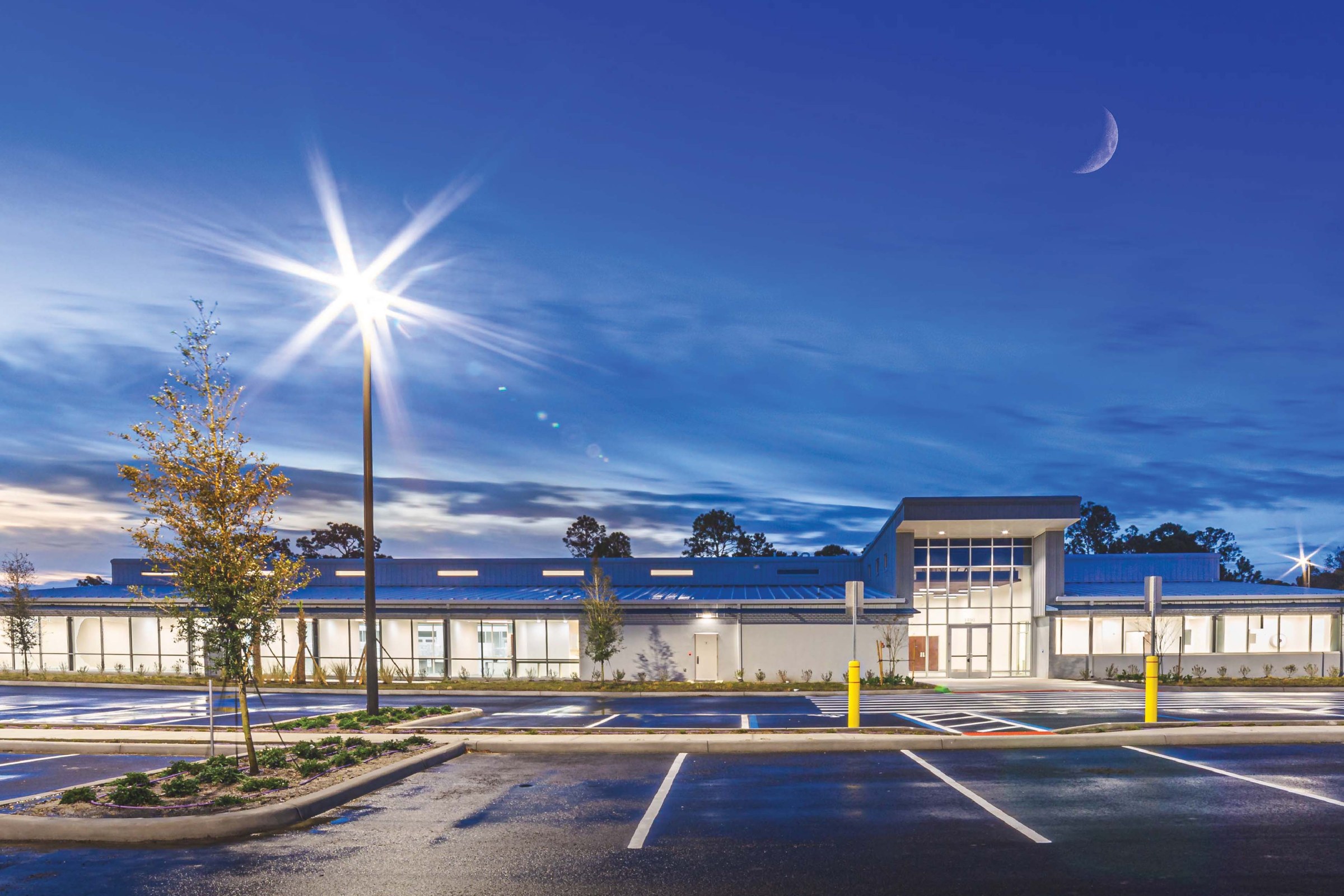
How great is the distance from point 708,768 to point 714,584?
41.6 meters

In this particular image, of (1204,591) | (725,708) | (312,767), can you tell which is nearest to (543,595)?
(725,708)

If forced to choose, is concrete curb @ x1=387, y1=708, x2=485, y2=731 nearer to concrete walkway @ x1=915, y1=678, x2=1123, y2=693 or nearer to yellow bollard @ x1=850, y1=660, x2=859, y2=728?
yellow bollard @ x1=850, y1=660, x2=859, y2=728

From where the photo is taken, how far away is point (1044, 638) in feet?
117

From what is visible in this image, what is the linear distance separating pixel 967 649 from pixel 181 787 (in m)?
32.7

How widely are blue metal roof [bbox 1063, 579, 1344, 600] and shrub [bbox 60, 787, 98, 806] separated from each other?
34524mm

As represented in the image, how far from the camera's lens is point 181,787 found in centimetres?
991

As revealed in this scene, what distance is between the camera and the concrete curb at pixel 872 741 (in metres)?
13.9

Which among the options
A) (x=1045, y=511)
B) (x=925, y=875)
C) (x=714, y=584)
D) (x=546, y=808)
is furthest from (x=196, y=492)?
(x=714, y=584)

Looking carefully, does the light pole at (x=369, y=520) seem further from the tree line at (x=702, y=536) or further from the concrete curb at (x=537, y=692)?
the tree line at (x=702, y=536)

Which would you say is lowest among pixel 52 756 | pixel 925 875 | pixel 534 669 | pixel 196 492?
pixel 534 669

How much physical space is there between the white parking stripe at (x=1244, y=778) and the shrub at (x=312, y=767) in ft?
39.7

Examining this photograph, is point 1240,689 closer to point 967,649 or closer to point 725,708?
point 967,649

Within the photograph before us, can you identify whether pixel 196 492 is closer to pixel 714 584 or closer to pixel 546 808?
pixel 546 808

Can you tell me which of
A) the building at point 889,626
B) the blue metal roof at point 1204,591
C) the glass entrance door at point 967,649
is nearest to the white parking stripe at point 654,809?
the building at point 889,626
